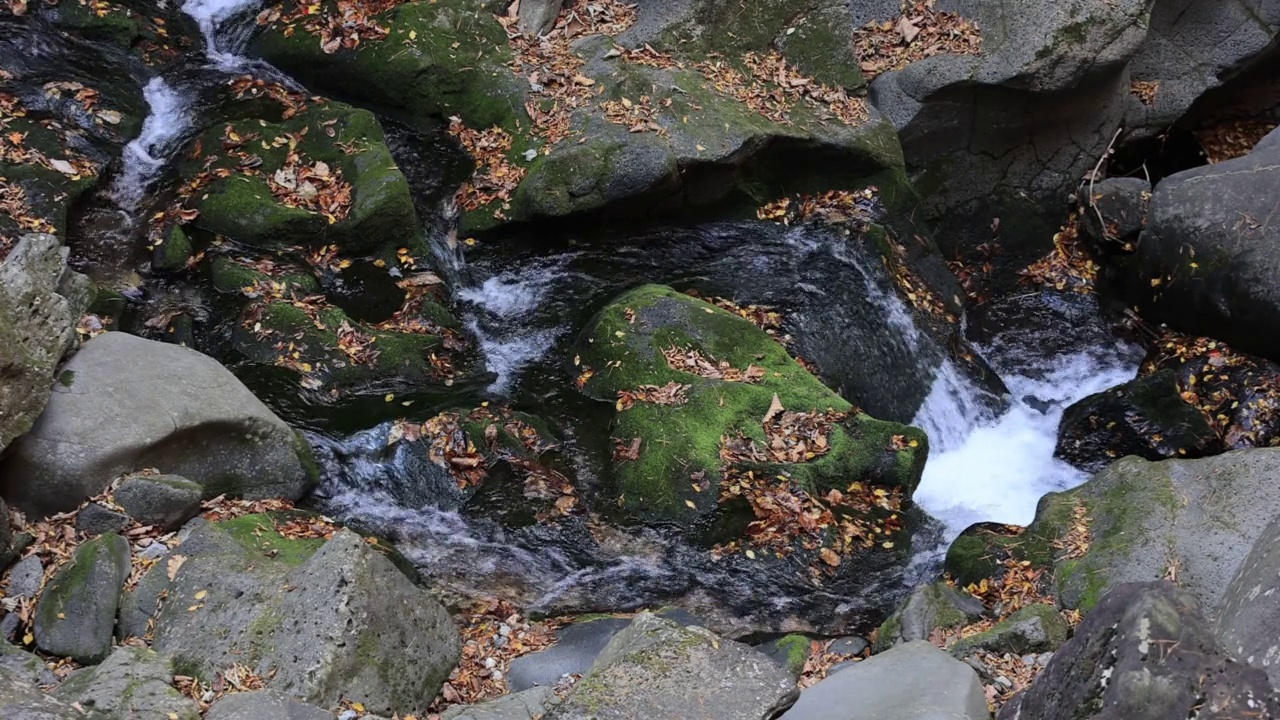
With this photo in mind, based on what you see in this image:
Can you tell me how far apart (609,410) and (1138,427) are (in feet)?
15.5

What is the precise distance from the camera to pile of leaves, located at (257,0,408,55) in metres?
11.9

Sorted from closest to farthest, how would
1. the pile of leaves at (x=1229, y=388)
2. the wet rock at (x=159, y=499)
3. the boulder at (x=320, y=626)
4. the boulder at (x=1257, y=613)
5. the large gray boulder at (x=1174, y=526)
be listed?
1. the boulder at (x=1257, y=613)
2. the boulder at (x=320, y=626)
3. the large gray boulder at (x=1174, y=526)
4. the wet rock at (x=159, y=499)
5. the pile of leaves at (x=1229, y=388)

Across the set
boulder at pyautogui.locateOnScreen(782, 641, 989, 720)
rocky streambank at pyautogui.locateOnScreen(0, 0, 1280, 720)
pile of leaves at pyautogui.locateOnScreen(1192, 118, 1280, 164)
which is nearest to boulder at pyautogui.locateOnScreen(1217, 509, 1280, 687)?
rocky streambank at pyautogui.locateOnScreen(0, 0, 1280, 720)

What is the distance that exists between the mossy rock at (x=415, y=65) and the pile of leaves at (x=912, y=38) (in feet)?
13.4

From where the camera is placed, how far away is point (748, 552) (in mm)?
7832

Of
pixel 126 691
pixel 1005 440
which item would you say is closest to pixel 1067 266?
pixel 1005 440

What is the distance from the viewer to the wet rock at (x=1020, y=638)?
614 centimetres

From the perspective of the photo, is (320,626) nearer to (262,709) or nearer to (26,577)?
(262,709)

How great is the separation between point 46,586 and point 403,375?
3.47 m

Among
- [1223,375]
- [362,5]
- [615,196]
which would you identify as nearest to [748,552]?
[615,196]

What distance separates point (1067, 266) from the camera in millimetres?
12734

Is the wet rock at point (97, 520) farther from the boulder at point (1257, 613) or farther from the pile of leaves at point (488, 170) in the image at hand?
the boulder at point (1257, 613)

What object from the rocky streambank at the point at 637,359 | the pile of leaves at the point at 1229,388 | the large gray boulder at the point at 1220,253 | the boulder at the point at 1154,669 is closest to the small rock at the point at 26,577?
the rocky streambank at the point at 637,359

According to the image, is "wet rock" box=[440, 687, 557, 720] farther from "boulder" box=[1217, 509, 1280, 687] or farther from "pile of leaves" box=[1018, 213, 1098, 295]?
"pile of leaves" box=[1018, 213, 1098, 295]
